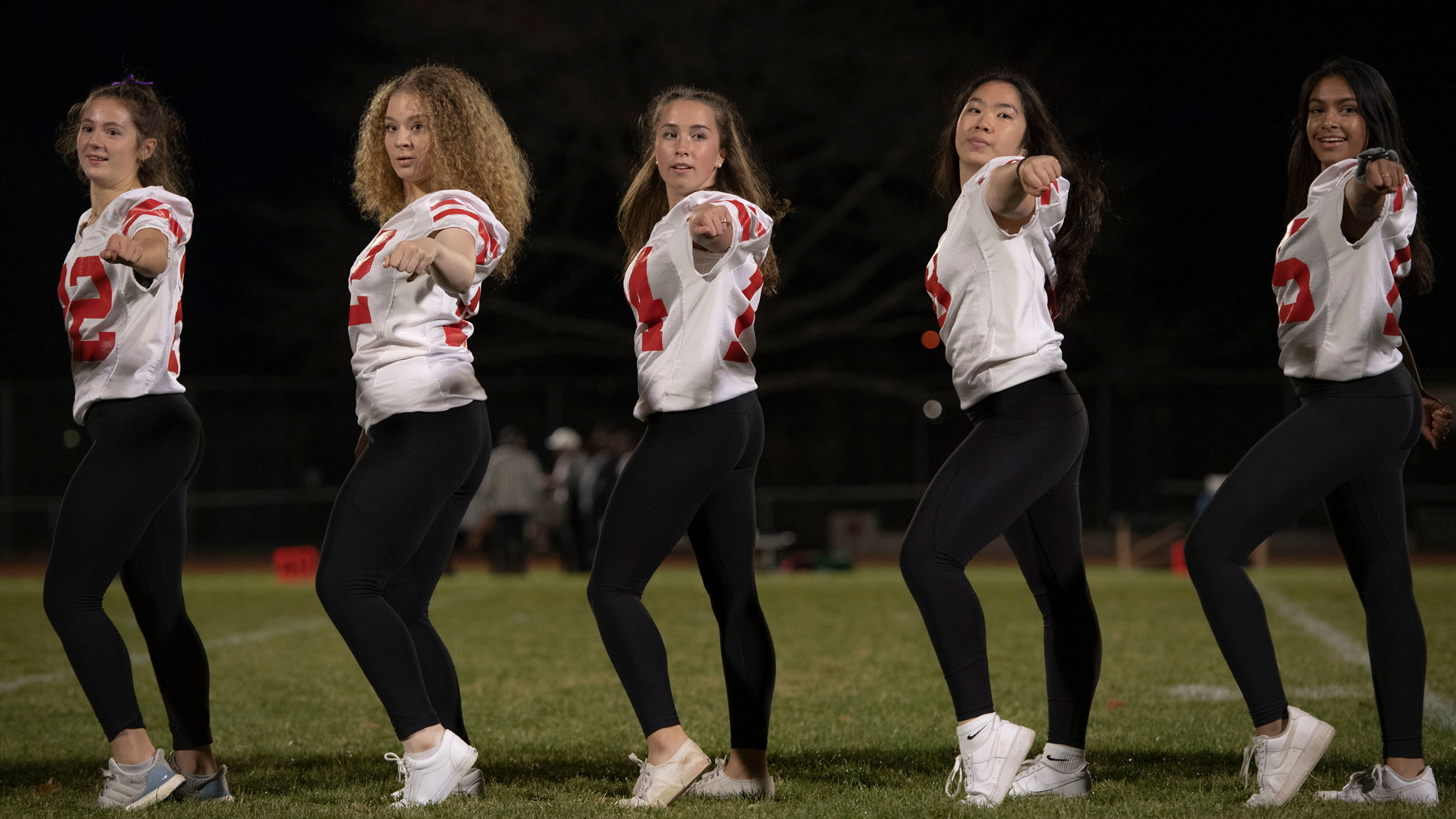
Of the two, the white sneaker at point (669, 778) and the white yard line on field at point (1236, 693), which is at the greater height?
the white sneaker at point (669, 778)

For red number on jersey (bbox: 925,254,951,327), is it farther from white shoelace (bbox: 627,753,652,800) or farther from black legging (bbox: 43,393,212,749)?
black legging (bbox: 43,393,212,749)

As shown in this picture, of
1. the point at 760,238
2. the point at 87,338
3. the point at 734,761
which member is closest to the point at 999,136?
the point at 760,238

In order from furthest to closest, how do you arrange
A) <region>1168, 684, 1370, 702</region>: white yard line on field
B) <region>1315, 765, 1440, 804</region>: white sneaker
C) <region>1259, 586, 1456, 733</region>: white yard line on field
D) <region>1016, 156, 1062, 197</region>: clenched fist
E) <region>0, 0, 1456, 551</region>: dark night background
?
<region>0, 0, 1456, 551</region>: dark night background
<region>1168, 684, 1370, 702</region>: white yard line on field
<region>1259, 586, 1456, 733</region>: white yard line on field
<region>1315, 765, 1440, 804</region>: white sneaker
<region>1016, 156, 1062, 197</region>: clenched fist

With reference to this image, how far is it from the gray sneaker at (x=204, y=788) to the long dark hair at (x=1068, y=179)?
2749 mm

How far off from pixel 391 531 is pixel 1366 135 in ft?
9.26

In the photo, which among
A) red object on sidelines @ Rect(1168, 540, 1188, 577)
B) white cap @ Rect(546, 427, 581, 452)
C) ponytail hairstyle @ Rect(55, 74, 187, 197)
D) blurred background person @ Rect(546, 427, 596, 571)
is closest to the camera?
ponytail hairstyle @ Rect(55, 74, 187, 197)

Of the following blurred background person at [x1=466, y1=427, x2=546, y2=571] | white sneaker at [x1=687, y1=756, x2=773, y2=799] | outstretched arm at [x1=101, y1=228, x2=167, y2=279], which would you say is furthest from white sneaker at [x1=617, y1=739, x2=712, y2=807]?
blurred background person at [x1=466, y1=427, x2=546, y2=571]

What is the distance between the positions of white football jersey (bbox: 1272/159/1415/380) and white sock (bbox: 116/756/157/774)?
10.7 ft

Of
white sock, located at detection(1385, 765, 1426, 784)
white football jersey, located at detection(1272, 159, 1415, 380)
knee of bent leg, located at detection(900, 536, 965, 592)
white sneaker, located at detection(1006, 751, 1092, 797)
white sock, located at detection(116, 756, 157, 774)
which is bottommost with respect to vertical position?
white sneaker, located at detection(1006, 751, 1092, 797)

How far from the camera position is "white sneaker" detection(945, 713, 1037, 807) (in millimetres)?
3473

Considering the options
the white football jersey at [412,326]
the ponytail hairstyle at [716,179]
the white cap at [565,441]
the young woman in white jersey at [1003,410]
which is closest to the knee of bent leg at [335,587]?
the white football jersey at [412,326]

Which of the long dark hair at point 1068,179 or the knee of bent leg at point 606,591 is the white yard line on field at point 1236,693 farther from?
the knee of bent leg at point 606,591

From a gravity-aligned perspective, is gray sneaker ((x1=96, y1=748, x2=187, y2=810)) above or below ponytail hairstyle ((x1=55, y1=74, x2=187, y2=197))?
below

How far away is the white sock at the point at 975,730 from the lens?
3.49 meters
